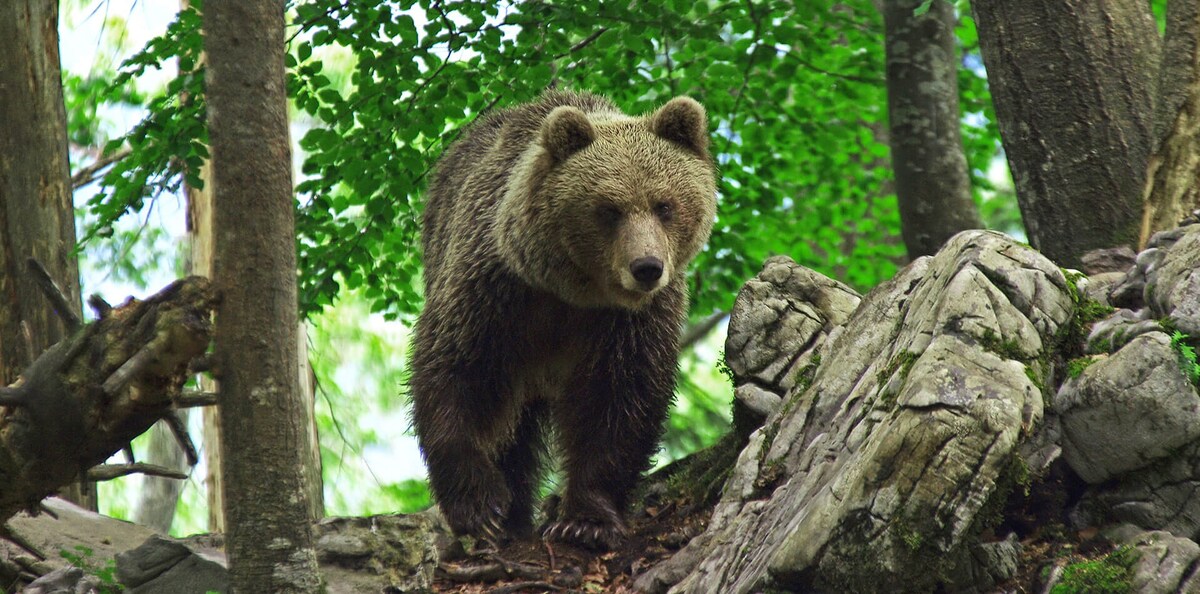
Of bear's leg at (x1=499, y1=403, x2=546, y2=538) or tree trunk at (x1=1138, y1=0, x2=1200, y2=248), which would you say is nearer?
tree trunk at (x1=1138, y1=0, x2=1200, y2=248)

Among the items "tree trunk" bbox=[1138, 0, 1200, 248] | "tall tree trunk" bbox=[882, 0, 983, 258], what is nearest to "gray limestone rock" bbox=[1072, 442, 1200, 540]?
"tree trunk" bbox=[1138, 0, 1200, 248]

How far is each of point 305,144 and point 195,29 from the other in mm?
1087

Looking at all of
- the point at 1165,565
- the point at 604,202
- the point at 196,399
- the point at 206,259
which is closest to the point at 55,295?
the point at 196,399

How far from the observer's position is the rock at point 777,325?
5.82 metres

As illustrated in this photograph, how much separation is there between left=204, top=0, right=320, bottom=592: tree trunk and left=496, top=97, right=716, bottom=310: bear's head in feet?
6.67

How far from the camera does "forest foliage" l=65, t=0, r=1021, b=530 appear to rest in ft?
23.9

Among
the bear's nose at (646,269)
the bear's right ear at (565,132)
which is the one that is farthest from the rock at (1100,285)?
the bear's right ear at (565,132)

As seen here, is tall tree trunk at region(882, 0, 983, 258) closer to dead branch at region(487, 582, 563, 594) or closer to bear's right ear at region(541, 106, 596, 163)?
bear's right ear at region(541, 106, 596, 163)

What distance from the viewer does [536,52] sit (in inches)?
321

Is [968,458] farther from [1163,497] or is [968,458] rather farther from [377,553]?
[377,553]

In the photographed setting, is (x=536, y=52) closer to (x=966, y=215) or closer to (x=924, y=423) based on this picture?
(x=966, y=215)

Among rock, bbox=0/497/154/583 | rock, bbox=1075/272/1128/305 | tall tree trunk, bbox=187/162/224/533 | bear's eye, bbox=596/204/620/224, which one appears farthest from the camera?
tall tree trunk, bbox=187/162/224/533

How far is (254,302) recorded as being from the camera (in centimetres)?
374

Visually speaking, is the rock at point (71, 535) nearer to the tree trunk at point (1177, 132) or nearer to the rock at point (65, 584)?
the rock at point (65, 584)
